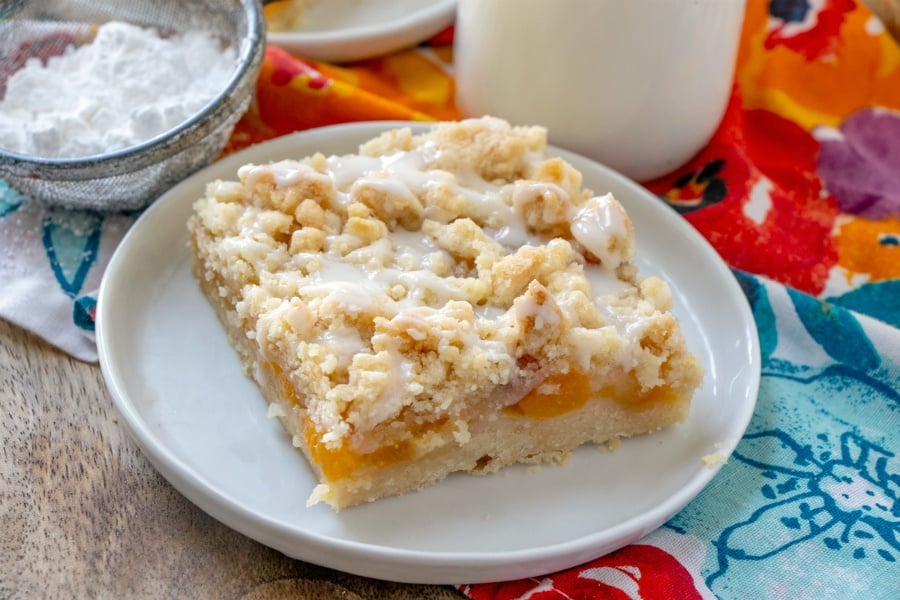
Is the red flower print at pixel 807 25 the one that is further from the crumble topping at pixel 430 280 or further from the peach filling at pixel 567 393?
the peach filling at pixel 567 393

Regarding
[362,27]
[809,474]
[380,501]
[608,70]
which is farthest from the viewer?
[362,27]

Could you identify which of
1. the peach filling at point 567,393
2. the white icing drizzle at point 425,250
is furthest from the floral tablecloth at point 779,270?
the white icing drizzle at point 425,250

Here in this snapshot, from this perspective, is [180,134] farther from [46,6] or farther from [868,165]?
[868,165]

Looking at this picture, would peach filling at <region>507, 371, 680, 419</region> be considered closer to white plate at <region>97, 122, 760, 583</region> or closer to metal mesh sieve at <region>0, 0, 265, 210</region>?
white plate at <region>97, 122, 760, 583</region>

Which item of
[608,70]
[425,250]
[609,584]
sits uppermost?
[608,70]

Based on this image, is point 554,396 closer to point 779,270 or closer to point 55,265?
point 779,270

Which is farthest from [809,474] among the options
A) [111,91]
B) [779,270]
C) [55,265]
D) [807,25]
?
[111,91]

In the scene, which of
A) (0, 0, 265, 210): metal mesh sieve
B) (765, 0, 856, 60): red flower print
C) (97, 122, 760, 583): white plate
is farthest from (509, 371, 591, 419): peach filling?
(765, 0, 856, 60): red flower print
